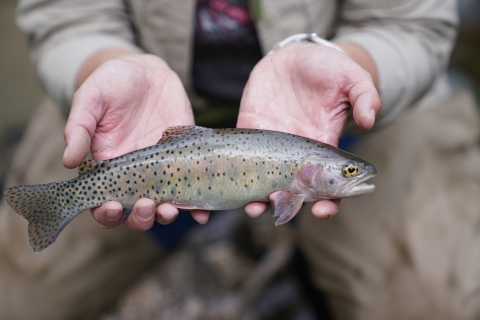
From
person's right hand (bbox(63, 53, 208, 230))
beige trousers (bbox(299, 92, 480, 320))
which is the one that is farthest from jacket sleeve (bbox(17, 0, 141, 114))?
beige trousers (bbox(299, 92, 480, 320))

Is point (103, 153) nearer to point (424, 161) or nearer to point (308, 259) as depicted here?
point (308, 259)

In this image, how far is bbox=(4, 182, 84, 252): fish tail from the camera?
7.10ft

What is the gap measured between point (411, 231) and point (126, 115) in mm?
2121

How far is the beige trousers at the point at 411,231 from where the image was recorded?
3084 millimetres

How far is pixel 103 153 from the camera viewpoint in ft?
7.41

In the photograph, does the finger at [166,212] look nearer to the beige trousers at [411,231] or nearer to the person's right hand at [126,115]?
the person's right hand at [126,115]

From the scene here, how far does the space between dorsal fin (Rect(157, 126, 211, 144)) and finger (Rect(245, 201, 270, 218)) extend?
1.42 ft

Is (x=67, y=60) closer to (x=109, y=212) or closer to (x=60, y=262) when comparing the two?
(x=109, y=212)

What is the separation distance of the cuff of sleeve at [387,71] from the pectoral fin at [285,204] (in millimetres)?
835

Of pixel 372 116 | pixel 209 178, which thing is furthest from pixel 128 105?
pixel 372 116

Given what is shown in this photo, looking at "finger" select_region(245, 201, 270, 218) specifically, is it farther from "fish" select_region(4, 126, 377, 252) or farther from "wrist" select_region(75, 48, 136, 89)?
"wrist" select_region(75, 48, 136, 89)

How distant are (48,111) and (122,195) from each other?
7.16 ft

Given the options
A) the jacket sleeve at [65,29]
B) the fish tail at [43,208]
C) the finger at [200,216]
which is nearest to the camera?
the fish tail at [43,208]

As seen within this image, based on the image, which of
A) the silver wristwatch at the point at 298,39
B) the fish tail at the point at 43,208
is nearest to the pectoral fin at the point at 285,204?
the silver wristwatch at the point at 298,39
